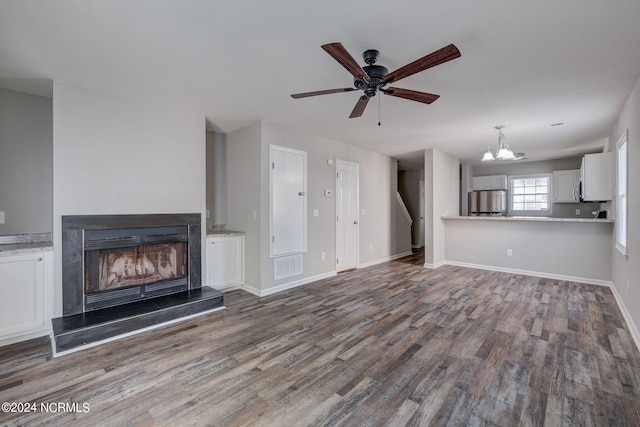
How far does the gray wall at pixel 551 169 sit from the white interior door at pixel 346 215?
4984mm

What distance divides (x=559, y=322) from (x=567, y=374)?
48.4 inches

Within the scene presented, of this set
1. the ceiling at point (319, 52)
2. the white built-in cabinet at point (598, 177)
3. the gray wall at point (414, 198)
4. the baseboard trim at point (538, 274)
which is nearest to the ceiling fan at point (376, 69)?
the ceiling at point (319, 52)

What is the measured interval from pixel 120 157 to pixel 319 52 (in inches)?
100

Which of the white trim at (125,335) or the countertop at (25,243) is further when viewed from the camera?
the countertop at (25,243)

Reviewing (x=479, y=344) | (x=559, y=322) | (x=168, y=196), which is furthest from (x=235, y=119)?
(x=559, y=322)

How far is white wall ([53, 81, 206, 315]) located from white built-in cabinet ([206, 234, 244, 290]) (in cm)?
46

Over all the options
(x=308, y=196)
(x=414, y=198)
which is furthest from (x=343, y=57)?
(x=414, y=198)

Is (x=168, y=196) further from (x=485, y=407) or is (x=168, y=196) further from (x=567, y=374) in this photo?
(x=567, y=374)

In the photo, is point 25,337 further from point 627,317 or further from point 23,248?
point 627,317

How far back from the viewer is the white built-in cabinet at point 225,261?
13.7 ft

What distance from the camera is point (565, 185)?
7102 millimetres

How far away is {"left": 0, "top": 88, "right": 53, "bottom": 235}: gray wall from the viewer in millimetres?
3123

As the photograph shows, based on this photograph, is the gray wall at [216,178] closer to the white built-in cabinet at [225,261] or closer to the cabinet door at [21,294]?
the white built-in cabinet at [225,261]

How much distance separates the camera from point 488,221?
5855 mm
